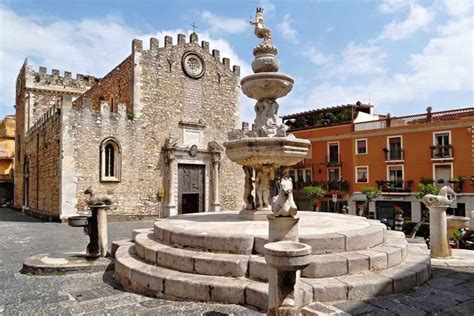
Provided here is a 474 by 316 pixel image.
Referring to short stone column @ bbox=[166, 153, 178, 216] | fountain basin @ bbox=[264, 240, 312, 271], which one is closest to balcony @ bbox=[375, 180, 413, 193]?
Result: short stone column @ bbox=[166, 153, 178, 216]

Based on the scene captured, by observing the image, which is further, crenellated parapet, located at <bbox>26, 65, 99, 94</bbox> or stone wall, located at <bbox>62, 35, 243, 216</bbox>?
crenellated parapet, located at <bbox>26, 65, 99, 94</bbox>

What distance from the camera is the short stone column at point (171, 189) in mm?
18422

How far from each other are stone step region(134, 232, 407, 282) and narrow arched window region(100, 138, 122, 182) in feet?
41.5

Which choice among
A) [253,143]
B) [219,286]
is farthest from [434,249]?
[219,286]

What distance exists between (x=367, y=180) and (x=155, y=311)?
26.6 m

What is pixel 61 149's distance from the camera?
15.5m

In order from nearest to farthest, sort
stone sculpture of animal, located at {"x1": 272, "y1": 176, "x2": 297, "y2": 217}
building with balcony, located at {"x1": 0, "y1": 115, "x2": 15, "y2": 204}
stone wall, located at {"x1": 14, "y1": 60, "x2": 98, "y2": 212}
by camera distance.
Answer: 1. stone sculpture of animal, located at {"x1": 272, "y1": 176, "x2": 297, "y2": 217}
2. stone wall, located at {"x1": 14, "y1": 60, "x2": 98, "y2": 212}
3. building with balcony, located at {"x1": 0, "y1": 115, "x2": 15, "y2": 204}

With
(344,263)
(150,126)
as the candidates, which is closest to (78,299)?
(344,263)

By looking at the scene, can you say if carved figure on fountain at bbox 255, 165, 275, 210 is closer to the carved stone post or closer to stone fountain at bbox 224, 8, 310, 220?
stone fountain at bbox 224, 8, 310, 220

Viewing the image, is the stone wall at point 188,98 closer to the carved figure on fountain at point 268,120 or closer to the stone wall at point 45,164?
the stone wall at point 45,164

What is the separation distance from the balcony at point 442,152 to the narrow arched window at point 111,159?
21.8m

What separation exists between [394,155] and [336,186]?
5.54 m

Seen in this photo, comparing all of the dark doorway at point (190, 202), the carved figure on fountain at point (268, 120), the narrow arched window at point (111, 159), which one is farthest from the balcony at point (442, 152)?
the narrow arched window at point (111, 159)

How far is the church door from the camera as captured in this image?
19375mm
